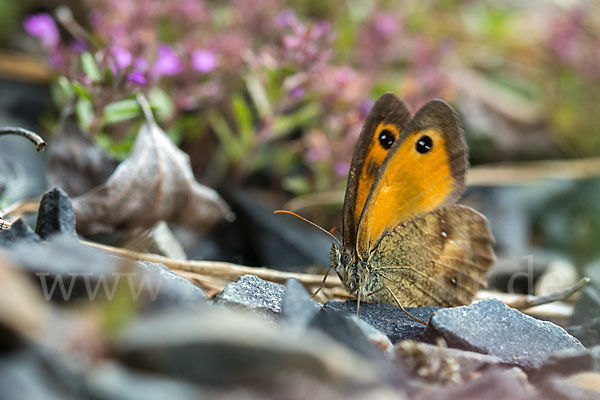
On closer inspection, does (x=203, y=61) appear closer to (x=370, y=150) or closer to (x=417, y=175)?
(x=370, y=150)

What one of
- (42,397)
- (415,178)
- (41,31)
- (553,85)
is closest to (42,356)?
(42,397)

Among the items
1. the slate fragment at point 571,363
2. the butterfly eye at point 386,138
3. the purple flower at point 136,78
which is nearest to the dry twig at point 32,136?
the purple flower at point 136,78

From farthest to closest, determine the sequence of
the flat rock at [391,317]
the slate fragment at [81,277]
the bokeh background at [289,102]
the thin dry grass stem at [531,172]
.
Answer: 1. the thin dry grass stem at [531,172]
2. the bokeh background at [289,102]
3. the flat rock at [391,317]
4. the slate fragment at [81,277]

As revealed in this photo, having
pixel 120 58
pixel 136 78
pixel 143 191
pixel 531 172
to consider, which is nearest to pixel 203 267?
pixel 143 191

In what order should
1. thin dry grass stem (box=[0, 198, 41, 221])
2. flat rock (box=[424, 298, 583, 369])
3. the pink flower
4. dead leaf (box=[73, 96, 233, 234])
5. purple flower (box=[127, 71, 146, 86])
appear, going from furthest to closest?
the pink flower, purple flower (box=[127, 71, 146, 86]), dead leaf (box=[73, 96, 233, 234]), thin dry grass stem (box=[0, 198, 41, 221]), flat rock (box=[424, 298, 583, 369])

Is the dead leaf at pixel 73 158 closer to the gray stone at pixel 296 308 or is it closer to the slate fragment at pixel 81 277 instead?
the slate fragment at pixel 81 277

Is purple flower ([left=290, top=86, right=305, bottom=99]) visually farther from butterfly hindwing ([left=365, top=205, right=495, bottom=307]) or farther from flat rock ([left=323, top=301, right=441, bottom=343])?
flat rock ([left=323, top=301, right=441, bottom=343])

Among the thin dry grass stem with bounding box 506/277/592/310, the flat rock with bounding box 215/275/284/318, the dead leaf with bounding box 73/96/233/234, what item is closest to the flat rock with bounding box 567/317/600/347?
the thin dry grass stem with bounding box 506/277/592/310
